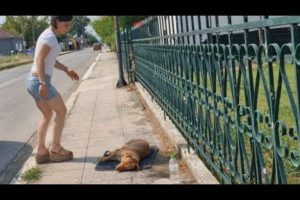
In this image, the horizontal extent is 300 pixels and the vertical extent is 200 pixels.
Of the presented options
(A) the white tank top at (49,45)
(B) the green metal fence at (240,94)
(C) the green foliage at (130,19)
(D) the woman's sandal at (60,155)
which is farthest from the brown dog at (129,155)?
(C) the green foliage at (130,19)

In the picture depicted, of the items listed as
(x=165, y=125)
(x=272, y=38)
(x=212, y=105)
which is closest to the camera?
(x=272, y=38)

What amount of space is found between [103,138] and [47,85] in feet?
5.63

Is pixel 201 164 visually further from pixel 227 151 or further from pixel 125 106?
pixel 125 106

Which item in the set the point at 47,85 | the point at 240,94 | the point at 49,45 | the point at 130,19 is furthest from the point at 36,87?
the point at 130,19

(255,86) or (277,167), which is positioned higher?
(255,86)

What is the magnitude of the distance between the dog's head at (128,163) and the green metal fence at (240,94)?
0.66 m

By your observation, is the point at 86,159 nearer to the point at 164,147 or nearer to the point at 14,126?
the point at 164,147

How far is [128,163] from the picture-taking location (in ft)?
17.7

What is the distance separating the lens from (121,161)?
18.1ft

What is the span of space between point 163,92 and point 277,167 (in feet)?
17.4

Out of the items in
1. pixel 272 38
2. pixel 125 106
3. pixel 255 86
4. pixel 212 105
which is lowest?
pixel 125 106

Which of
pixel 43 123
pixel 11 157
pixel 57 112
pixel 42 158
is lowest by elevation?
pixel 11 157

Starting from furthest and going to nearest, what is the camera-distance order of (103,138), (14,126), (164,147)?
1. (14,126)
2. (103,138)
3. (164,147)
